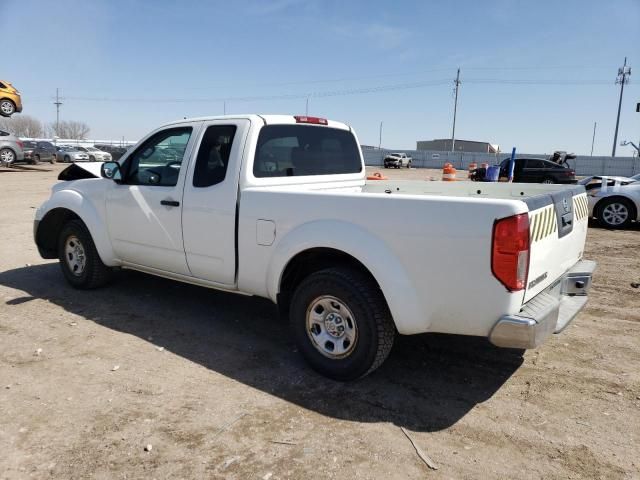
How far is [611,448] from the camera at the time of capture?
280 centimetres

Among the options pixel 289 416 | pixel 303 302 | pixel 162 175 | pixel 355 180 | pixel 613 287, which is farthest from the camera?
pixel 613 287

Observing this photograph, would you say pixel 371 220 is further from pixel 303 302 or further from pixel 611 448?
pixel 611 448

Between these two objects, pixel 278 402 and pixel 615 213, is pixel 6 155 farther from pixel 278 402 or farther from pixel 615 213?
pixel 278 402

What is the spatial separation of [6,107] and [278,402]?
27.1 metres

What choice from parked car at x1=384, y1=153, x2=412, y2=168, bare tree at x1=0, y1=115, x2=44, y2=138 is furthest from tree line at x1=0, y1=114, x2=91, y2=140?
parked car at x1=384, y1=153, x2=412, y2=168

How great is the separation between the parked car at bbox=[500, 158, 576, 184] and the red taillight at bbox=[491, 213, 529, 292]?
822 inches

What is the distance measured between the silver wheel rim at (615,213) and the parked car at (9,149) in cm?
2452

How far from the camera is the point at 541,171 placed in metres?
22.3

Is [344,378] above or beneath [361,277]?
beneath

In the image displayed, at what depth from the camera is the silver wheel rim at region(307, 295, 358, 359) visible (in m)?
3.42

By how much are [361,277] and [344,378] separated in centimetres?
75

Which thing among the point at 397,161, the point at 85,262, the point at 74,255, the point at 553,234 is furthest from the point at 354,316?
the point at 397,161

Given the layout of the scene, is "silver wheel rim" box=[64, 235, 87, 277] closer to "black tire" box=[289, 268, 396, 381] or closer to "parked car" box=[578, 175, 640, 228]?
"black tire" box=[289, 268, 396, 381]

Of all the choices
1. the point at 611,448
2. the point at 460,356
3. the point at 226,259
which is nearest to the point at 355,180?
the point at 226,259
